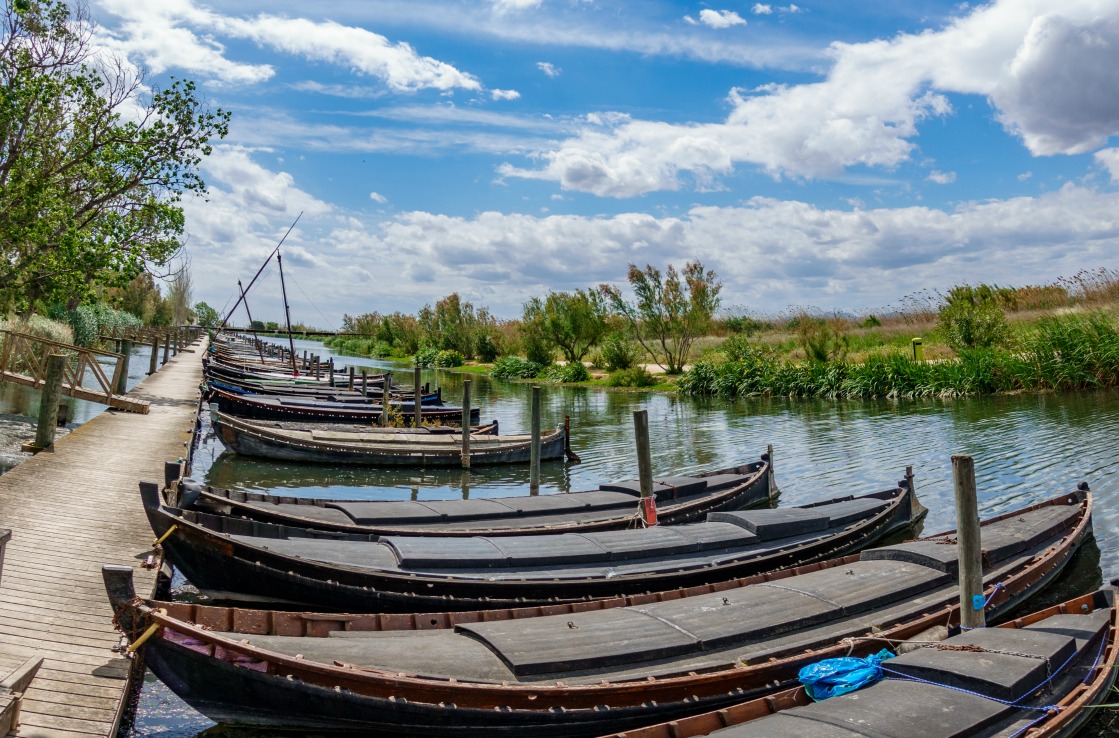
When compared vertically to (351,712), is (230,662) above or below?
above

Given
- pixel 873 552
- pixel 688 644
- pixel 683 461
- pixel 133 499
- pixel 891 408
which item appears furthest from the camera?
pixel 891 408

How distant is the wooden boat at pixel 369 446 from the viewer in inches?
909

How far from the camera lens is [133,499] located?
13422mm

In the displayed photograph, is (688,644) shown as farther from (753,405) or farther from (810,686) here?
(753,405)

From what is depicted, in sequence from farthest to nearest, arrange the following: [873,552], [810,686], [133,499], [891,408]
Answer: [891,408] → [133,499] → [873,552] → [810,686]

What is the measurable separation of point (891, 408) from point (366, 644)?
30.3 m

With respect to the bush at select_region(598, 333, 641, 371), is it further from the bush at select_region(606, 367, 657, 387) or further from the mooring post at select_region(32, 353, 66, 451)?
the mooring post at select_region(32, 353, 66, 451)

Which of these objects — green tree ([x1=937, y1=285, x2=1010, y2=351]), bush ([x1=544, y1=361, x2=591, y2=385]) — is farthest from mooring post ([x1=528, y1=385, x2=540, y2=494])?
bush ([x1=544, y1=361, x2=591, y2=385])

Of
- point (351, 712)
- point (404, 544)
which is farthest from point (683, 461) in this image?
point (351, 712)

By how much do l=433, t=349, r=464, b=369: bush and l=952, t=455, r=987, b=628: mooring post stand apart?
234 feet

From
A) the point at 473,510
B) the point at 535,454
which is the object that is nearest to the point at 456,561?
the point at 473,510

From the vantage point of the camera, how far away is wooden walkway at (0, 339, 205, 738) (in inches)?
268

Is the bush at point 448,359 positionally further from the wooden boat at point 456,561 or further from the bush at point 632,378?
the wooden boat at point 456,561

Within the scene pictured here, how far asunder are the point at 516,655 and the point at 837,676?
2796 mm
